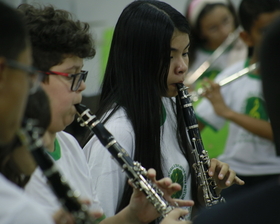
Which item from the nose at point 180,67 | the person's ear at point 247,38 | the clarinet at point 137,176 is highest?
the nose at point 180,67

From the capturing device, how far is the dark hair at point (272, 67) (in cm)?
84

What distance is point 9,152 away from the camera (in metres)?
1.08

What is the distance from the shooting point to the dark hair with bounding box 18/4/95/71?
1.51 meters

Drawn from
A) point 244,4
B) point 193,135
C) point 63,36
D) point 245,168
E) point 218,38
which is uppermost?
point 63,36

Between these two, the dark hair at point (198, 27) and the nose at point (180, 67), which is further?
the dark hair at point (198, 27)

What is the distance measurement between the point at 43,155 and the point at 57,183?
0.07m

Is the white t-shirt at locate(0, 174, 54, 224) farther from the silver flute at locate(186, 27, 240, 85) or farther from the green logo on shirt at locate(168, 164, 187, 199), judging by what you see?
the silver flute at locate(186, 27, 240, 85)

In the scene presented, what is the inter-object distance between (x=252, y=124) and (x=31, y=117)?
1.62 metres

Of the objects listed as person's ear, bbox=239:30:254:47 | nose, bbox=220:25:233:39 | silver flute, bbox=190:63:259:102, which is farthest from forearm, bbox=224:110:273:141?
nose, bbox=220:25:233:39

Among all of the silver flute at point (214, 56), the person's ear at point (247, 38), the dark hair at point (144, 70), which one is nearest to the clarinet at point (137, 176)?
the dark hair at point (144, 70)

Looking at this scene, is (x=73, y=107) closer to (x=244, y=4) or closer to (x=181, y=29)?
(x=181, y=29)

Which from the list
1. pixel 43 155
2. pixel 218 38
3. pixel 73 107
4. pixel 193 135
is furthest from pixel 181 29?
pixel 218 38

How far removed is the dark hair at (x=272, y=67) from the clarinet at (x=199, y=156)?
0.90 m

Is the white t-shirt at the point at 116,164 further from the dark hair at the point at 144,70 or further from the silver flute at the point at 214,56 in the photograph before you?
the silver flute at the point at 214,56
